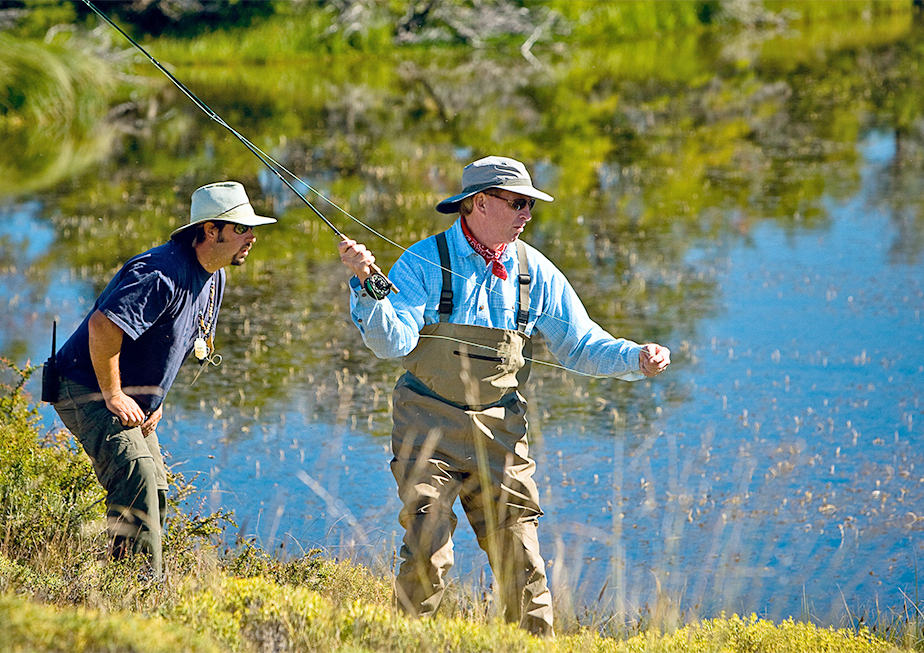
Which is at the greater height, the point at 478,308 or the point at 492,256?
the point at 492,256

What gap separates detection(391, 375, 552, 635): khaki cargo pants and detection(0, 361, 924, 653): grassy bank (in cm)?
16

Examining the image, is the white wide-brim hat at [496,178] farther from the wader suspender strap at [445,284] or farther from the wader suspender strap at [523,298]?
the wader suspender strap at [523,298]

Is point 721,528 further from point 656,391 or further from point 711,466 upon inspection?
Answer: point 656,391

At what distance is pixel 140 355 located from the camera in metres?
4.63

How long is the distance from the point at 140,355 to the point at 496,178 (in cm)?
150

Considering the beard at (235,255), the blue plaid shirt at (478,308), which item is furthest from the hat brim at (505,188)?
the beard at (235,255)

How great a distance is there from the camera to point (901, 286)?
1045 cm

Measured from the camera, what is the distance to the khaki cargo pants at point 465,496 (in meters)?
4.34

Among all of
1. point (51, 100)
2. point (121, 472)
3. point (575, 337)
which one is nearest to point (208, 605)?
point (121, 472)

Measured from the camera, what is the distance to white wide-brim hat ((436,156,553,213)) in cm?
451

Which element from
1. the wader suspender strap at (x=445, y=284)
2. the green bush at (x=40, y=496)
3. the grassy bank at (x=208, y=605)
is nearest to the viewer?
the grassy bank at (x=208, y=605)

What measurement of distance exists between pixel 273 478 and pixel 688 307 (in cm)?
441

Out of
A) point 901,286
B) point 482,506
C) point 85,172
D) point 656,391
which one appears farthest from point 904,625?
point 85,172

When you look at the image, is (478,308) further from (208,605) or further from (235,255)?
(208,605)
